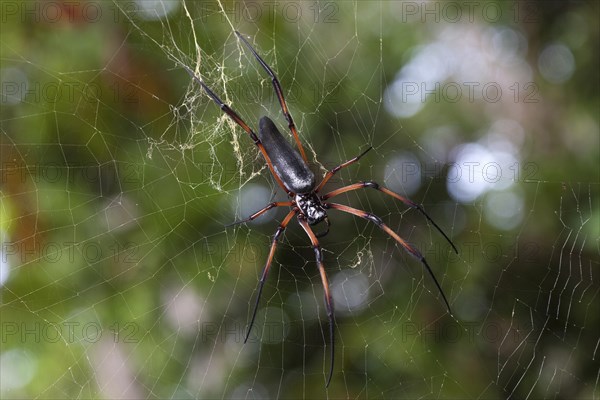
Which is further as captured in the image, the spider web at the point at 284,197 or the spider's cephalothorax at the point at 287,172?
the spider web at the point at 284,197

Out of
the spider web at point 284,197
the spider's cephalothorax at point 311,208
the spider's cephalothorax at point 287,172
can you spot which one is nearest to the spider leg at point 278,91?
the spider's cephalothorax at point 287,172

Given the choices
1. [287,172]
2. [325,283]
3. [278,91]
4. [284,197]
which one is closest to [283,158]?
[287,172]

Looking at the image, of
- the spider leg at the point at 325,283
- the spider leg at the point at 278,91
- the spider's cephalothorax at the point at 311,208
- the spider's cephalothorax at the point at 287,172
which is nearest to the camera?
the spider leg at the point at 325,283

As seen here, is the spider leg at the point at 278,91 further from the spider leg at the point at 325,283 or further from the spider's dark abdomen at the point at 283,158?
the spider leg at the point at 325,283

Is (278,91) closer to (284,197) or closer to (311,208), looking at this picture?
(311,208)

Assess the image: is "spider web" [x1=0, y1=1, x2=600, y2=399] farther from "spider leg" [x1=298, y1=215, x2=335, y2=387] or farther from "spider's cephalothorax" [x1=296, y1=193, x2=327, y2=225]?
"spider leg" [x1=298, y1=215, x2=335, y2=387]
